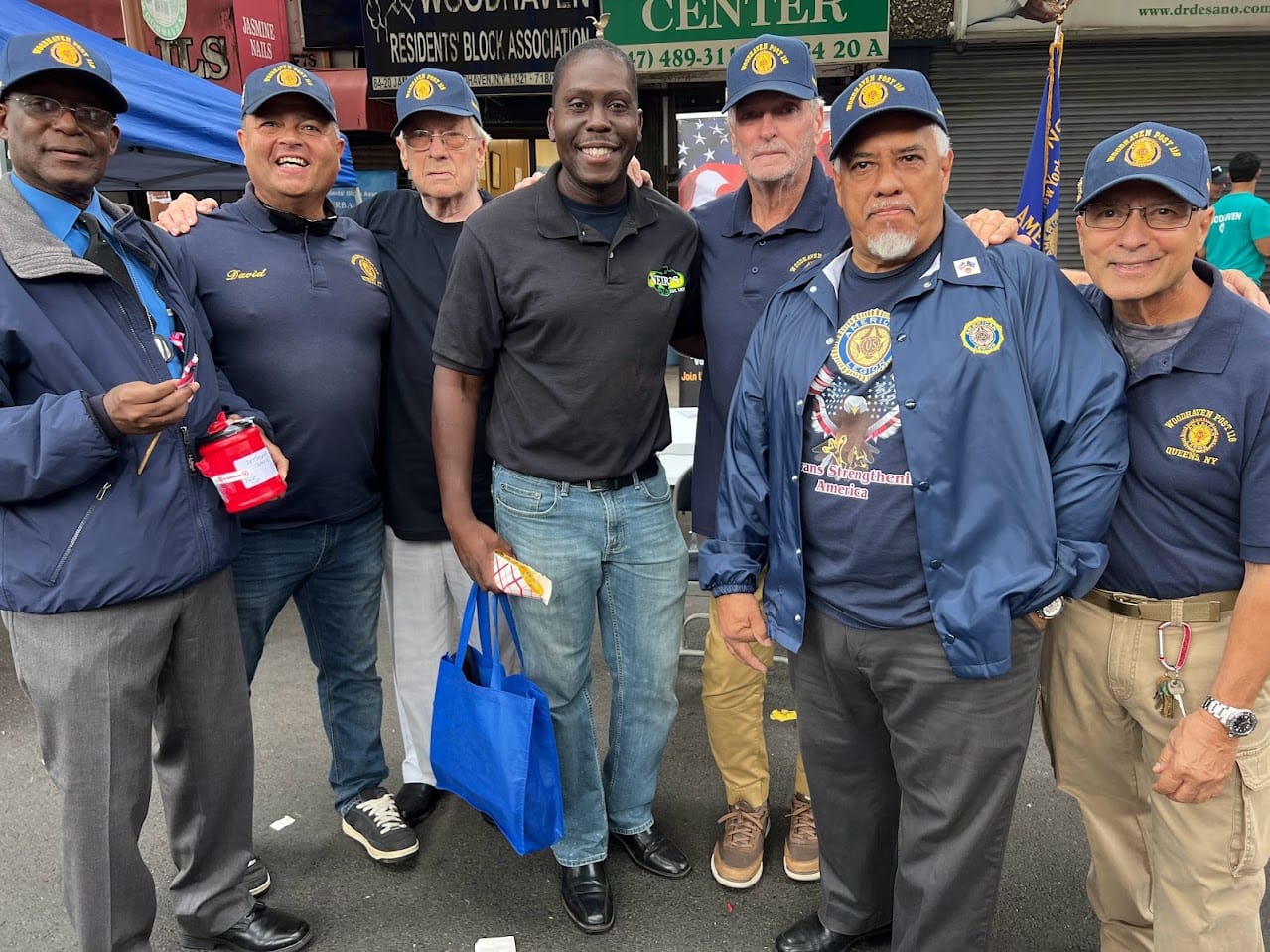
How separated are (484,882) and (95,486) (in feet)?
5.70

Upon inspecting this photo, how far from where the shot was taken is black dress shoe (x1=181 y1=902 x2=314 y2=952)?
268 cm

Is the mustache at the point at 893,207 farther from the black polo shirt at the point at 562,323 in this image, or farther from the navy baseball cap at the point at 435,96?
the navy baseball cap at the point at 435,96

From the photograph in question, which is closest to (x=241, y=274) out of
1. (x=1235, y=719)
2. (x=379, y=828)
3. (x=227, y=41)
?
(x=379, y=828)

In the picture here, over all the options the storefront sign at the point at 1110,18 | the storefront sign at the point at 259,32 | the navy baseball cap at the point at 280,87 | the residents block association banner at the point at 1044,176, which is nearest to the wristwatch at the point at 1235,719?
the navy baseball cap at the point at 280,87

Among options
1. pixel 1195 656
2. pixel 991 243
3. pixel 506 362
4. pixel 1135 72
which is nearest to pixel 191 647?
pixel 506 362

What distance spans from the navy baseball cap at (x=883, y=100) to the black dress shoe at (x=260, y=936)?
2.59 metres

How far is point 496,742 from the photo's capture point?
8.52 ft

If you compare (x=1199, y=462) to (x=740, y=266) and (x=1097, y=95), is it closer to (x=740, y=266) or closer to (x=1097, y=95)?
(x=740, y=266)

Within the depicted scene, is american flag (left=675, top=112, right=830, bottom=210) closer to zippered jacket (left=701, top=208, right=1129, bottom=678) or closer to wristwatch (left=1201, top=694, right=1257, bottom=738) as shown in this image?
zippered jacket (left=701, top=208, right=1129, bottom=678)

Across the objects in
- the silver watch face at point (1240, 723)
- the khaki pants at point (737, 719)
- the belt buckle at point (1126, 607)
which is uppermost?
the belt buckle at point (1126, 607)

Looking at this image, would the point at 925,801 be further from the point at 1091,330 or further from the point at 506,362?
the point at 506,362

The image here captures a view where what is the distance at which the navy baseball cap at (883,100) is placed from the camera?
81.3 inches

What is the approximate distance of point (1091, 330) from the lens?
2037 mm

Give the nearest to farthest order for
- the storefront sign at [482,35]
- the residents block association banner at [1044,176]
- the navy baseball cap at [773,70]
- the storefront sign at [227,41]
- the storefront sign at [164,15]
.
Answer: the navy baseball cap at [773,70] < the residents block association banner at [1044,176] < the storefront sign at [164,15] < the storefront sign at [482,35] < the storefront sign at [227,41]
